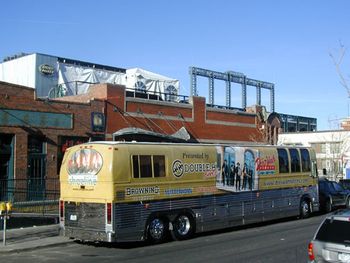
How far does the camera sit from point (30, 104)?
23938 millimetres

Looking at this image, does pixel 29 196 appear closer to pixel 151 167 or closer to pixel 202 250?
pixel 151 167

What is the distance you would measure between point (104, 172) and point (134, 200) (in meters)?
1.17

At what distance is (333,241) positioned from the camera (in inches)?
308

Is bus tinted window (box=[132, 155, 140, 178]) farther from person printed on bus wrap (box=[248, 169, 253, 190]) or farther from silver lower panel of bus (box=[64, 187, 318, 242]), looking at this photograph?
person printed on bus wrap (box=[248, 169, 253, 190])

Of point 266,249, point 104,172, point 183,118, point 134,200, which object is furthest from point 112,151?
point 183,118

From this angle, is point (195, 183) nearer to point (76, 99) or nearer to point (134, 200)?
point (134, 200)

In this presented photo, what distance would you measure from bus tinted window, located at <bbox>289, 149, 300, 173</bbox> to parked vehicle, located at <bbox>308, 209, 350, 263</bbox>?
13.2 metres

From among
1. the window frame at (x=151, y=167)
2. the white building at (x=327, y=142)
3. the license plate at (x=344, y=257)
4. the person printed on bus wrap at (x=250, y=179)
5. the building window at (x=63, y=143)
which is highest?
the white building at (x=327, y=142)

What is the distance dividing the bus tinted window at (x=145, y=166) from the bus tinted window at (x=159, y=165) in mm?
216

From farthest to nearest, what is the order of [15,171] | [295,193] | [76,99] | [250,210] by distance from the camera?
[76,99] < [15,171] < [295,193] < [250,210]

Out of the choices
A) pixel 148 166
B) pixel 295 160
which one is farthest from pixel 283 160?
pixel 148 166

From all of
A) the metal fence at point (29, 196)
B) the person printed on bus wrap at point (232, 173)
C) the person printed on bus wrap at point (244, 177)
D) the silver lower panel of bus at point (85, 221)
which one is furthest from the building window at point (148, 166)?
the metal fence at point (29, 196)

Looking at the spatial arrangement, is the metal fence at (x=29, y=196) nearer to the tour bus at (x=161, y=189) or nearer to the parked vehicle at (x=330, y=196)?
the tour bus at (x=161, y=189)

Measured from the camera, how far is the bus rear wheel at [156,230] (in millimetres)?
14797
